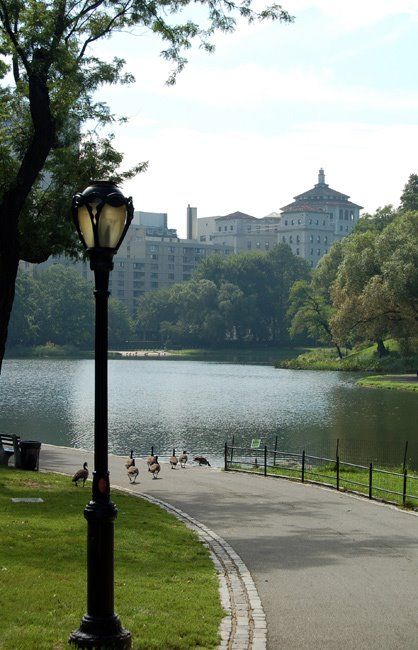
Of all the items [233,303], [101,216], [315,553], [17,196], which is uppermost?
[233,303]

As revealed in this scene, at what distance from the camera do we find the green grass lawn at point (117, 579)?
1002 centimetres

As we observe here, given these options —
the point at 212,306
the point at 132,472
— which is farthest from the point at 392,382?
the point at 212,306

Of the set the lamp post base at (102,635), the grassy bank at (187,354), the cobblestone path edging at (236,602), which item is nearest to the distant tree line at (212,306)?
the grassy bank at (187,354)

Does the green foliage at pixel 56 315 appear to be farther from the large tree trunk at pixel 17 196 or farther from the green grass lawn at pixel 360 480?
the large tree trunk at pixel 17 196

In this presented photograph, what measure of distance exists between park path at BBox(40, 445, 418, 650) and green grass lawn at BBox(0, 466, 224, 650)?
855 mm

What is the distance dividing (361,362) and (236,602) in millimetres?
97716

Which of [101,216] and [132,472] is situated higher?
[101,216]

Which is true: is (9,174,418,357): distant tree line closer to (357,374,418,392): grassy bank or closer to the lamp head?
(357,374,418,392): grassy bank

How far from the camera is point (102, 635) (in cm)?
868

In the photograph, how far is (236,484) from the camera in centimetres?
2670

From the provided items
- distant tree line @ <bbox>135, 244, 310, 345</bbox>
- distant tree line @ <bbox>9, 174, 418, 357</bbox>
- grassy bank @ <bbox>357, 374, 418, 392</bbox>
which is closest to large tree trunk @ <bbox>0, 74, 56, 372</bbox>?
grassy bank @ <bbox>357, 374, 418, 392</bbox>

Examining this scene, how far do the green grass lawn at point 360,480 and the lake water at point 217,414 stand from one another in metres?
6.60

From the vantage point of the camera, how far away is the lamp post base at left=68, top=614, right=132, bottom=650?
28.4 ft

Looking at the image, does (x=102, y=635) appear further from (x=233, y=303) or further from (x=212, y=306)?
(x=212, y=306)
